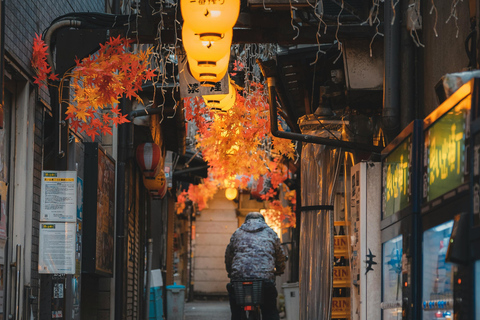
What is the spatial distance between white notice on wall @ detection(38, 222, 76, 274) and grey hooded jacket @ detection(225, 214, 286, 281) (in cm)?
384

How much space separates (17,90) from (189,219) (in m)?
28.7

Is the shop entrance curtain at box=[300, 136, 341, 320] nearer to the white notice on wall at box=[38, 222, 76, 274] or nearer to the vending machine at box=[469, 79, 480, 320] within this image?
the white notice on wall at box=[38, 222, 76, 274]

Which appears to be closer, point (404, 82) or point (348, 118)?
point (404, 82)

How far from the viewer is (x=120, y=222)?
595 inches

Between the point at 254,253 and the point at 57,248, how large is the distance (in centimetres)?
416

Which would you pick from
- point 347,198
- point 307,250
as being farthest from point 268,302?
point 347,198

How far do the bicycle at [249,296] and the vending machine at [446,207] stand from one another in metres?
6.91

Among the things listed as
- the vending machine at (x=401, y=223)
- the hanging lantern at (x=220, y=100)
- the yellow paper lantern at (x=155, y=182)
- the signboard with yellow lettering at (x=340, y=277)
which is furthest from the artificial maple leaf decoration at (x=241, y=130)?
the vending machine at (x=401, y=223)

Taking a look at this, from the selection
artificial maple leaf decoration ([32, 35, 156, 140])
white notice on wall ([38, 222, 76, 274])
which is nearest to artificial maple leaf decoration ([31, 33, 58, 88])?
artificial maple leaf decoration ([32, 35, 156, 140])

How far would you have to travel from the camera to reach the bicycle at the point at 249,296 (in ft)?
39.3

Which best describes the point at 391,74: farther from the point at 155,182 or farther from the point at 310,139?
the point at 155,182

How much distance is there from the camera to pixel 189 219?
37.7m

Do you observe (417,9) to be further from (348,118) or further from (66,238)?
(66,238)

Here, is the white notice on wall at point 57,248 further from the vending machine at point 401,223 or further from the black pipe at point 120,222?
the black pipe at point 120,222
